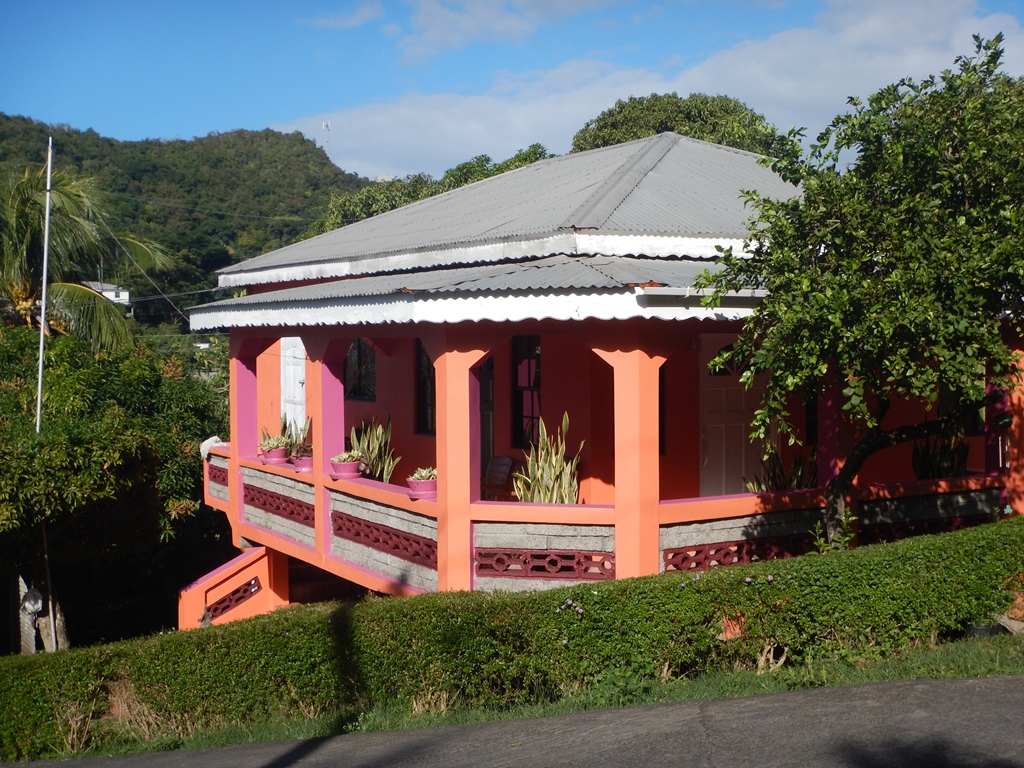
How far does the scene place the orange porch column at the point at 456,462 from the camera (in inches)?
338

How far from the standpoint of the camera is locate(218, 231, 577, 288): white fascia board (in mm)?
9867

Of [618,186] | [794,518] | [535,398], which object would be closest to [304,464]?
[535,398]

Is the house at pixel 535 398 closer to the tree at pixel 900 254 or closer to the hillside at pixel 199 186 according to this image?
the tree at pixel 900 254

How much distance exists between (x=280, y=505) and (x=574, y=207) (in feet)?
15.5

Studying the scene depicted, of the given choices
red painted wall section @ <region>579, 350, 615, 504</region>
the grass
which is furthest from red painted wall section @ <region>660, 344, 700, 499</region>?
the grass

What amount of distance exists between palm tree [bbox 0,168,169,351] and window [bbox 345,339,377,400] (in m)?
4.79

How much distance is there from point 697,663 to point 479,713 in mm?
1587

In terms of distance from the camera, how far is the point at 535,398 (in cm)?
1194

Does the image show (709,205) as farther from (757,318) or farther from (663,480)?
(757,318)

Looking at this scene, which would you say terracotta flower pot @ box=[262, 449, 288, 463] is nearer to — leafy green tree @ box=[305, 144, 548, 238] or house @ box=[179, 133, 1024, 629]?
house @ box=[179, 133, 1024, 629]

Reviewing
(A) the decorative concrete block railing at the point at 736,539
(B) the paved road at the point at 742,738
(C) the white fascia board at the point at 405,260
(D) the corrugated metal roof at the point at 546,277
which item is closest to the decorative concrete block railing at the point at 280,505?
(D) the corrugated metal roof at the point at 546,277

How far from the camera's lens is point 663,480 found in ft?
37.4

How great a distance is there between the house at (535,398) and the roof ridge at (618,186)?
5cm

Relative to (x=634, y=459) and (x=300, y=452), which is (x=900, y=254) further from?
(x=300, y=452)
